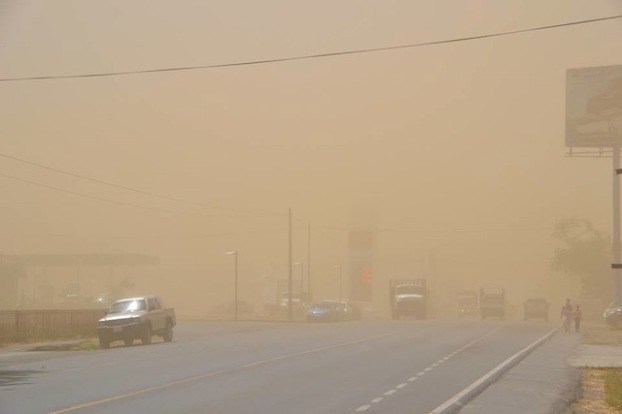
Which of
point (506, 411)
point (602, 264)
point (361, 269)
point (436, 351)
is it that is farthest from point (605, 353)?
point (361, 269)

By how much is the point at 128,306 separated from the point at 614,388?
27.8 m

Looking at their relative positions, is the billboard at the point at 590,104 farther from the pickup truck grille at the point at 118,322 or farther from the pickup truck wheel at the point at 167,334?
the pickup truck grille at the point at 118,322

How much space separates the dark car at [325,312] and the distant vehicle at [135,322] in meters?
35.1

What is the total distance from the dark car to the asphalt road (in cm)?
3639

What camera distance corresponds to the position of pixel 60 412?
61.4 feet

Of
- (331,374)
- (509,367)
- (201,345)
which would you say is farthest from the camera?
(201,345)

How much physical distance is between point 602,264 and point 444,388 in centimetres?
9242

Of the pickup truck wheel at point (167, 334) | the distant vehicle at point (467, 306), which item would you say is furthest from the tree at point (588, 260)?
the pickup truck wheel at point (167, 334)

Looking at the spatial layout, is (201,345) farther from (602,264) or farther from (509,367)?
(602,264)

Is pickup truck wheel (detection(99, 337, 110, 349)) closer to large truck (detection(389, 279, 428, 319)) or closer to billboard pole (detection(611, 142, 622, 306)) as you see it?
billboard pole (detection(611, 142, 622, 306))

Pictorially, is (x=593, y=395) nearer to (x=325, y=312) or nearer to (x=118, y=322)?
(x=118, y=322)

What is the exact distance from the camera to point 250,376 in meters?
27.3

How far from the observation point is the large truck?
93.4 metres

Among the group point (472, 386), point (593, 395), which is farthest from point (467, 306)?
point (593, 395)
